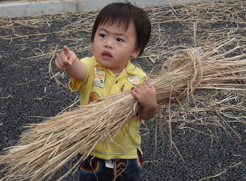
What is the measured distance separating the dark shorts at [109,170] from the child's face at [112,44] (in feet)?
1.71

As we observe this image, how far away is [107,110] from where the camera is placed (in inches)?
72.9

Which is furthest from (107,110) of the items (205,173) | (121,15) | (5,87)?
(5,87)

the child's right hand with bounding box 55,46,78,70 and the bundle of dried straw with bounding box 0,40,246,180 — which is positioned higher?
the child's right hand with bounding box 55,46,78,70

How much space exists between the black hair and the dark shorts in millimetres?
642

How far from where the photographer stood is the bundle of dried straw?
1.73 meters

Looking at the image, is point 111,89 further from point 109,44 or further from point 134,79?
point 109,44

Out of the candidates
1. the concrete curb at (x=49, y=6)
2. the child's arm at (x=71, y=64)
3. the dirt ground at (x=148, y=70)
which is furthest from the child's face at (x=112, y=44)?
the concrete curb at (x=49, y=6)

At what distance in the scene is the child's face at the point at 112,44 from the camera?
6.28 feet

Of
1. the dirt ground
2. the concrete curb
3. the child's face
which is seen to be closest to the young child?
the child's face

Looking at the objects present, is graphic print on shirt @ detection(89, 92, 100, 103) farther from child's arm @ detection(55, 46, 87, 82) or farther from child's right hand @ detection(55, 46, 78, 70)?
child's right hand @ detection(55, 46, 78, 70)

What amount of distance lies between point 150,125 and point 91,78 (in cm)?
134

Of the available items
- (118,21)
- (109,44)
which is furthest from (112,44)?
(118,21)

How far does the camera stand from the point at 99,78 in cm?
196

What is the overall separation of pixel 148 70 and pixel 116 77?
1.97 meters
